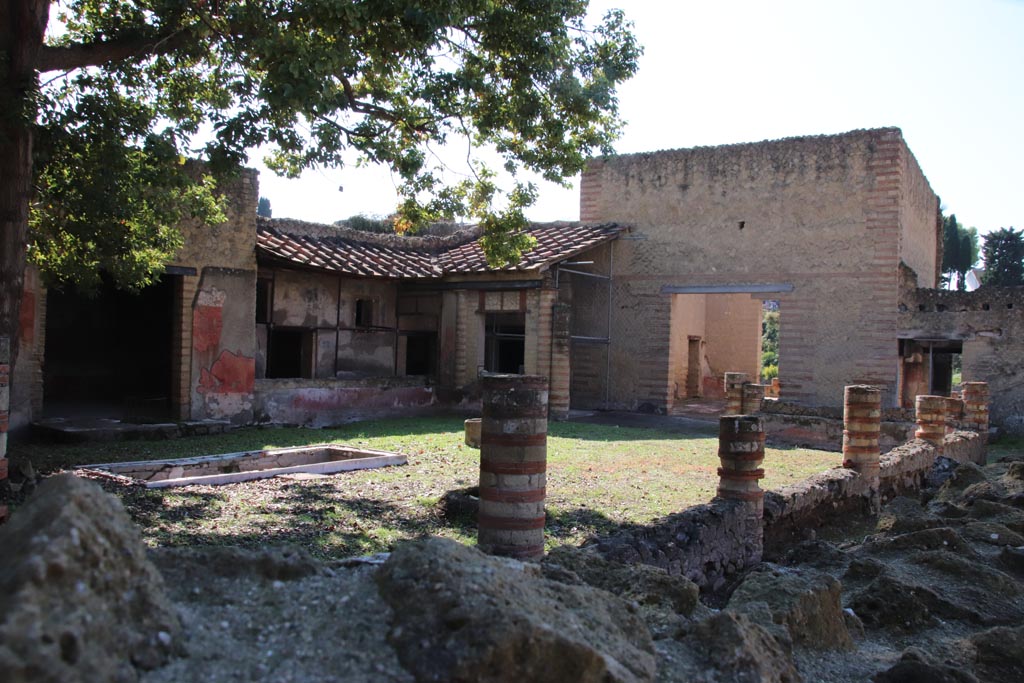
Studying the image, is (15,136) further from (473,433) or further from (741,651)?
(741,651)

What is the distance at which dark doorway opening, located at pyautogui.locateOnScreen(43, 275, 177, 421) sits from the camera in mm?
15867

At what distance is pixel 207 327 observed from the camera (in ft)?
40.9

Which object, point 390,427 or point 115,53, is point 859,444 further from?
point 115,53

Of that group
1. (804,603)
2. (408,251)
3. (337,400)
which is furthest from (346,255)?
(804,603)

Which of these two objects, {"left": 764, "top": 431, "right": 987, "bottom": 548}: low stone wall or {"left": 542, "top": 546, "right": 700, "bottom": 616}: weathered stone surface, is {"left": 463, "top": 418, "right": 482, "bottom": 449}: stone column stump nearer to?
{"left": 764, "top": 431, "right": 987, "bottom": 548}: low stone wall

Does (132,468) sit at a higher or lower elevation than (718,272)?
lower

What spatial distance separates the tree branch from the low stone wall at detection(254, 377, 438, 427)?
6705 millimetres

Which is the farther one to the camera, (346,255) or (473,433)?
(346,255)

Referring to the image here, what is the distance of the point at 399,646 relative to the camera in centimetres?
262

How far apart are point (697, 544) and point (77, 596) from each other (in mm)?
4996

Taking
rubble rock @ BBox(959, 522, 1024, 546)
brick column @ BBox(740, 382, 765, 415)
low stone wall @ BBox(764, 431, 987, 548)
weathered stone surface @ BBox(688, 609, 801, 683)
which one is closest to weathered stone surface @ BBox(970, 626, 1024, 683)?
weathered stone surface @ BBox(688, 609, 801, 683)

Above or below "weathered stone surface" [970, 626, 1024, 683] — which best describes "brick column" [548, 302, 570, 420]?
above

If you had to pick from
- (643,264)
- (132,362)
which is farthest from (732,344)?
(132,362)

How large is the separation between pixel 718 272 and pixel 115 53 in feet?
43.6
